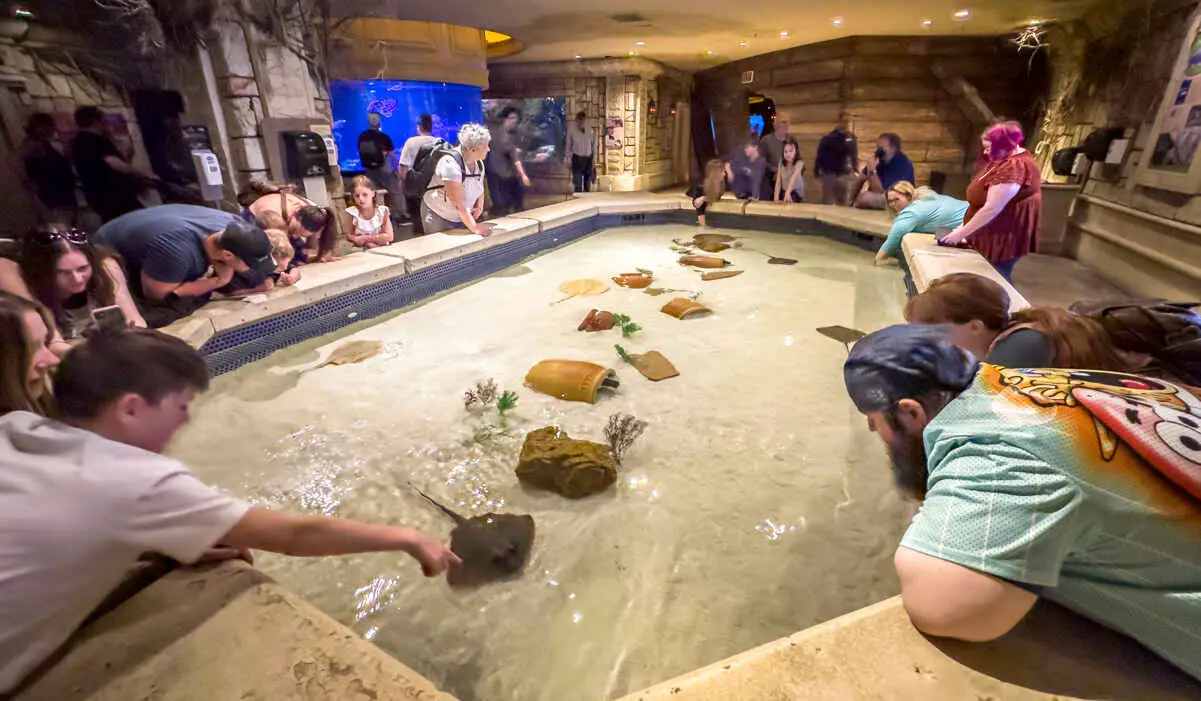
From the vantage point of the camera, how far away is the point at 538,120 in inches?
550

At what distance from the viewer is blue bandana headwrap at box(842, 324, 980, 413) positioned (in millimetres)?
1477

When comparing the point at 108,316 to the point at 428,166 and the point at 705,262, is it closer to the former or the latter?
the point at 428,166

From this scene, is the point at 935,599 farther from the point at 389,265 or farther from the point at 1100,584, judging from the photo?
the point at 389,265

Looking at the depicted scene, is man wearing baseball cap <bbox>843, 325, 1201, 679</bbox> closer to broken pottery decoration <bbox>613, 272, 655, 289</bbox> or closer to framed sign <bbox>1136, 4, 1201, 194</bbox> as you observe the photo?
broken pottery decoration <bbox>613, 272, 655, 289</bbox>

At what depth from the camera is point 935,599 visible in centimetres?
133

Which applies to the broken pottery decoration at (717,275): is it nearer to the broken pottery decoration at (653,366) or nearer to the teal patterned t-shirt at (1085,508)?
the broken pottery decoration at (653,366)

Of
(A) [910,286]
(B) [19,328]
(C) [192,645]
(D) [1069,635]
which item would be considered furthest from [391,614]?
(A) [910,286]

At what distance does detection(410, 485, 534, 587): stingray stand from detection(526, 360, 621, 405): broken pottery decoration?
4.17 feet

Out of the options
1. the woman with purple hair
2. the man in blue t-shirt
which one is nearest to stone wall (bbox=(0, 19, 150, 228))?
the woman with purple hair

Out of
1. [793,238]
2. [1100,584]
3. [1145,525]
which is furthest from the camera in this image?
[793,238]

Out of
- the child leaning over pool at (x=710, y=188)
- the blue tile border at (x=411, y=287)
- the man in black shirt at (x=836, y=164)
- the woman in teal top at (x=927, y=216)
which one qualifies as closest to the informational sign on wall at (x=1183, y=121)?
the woman in teal top at (x=927, y=216)

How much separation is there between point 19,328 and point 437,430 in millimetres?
1949

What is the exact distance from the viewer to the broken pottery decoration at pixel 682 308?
516cm

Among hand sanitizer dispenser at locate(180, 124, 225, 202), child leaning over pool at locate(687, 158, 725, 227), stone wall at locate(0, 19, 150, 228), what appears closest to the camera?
hand sanitizer dispenser at locate(180, 124, 225, 202)
